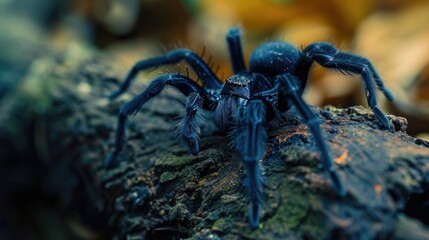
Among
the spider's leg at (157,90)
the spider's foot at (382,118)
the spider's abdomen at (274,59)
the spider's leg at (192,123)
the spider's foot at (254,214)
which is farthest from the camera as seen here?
the spider's abdomen at (274,59)

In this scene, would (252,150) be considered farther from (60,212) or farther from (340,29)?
(340,29)

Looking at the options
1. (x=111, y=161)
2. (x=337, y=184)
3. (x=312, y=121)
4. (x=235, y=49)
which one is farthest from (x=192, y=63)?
(x=337, y=184)

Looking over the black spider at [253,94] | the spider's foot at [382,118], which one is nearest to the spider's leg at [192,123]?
the black spider at [253,94]

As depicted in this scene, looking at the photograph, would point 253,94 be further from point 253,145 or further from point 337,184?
point 337,184

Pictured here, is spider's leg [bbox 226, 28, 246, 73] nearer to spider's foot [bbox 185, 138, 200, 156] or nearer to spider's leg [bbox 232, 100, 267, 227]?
spider's foot [bbox 185, 138, 200, 156]

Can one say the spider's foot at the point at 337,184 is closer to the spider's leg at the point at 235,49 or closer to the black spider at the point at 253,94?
the black spider at the point at 253,94

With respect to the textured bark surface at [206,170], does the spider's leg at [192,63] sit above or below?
above

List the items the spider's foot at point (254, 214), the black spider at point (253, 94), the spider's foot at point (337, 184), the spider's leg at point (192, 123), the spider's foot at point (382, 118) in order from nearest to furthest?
the spider's foot at point (337, 184) → the spider's foot at point (254, 214) → the black spider at point (253, 94) → the spider's foot at point (382, 118) → the spider's leg at point (192, 123)
